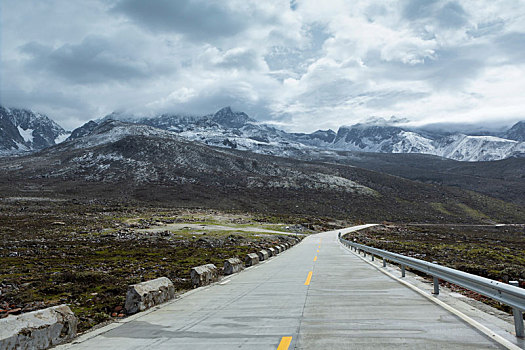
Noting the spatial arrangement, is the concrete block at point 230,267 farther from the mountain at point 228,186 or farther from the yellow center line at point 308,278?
the mountain at point 228,186

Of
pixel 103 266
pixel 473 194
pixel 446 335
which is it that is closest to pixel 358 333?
pixel 446 335

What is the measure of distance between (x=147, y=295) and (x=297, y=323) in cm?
450

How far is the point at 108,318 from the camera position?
886 centimetres

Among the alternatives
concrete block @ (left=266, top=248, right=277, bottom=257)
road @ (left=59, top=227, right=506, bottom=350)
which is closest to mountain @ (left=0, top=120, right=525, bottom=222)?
concrete block @ (left=266, top=248, right=277, bottom=257)

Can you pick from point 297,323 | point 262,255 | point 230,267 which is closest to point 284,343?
point 297,323

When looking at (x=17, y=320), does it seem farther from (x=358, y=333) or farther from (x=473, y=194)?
(x=473, y=194)

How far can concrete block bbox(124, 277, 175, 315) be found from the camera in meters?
9.08

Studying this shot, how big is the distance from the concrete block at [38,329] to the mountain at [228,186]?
114531 mm

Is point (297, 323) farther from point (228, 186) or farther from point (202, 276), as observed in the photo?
point (228, 186)

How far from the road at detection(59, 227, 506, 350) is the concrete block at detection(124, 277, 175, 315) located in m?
0.41

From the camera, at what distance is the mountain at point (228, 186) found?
128375 millimetres

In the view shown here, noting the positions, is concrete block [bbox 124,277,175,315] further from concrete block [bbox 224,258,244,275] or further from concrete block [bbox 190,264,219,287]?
concrete block [bbox 224,258,244,275]

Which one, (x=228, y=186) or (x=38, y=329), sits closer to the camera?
(x=38, y=329)

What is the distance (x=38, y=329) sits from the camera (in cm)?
604
